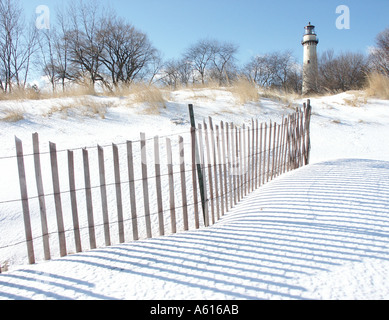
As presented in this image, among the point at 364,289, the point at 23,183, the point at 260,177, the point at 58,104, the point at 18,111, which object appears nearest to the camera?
the point at 364,289

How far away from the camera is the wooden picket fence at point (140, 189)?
8.63ft

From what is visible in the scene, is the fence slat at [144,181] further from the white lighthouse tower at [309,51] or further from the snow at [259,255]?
the white lighthouse tower at [309,51]

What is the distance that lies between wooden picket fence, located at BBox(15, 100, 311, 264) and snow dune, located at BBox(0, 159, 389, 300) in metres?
0.43

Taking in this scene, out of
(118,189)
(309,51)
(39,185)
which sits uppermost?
(309,51)

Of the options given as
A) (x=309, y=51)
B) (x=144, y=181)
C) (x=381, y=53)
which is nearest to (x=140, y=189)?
(x=144, y=181)

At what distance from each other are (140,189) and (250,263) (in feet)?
8.56

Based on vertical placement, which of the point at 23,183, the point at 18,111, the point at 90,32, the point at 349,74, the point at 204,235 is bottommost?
the point at 204,235

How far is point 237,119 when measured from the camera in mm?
9367

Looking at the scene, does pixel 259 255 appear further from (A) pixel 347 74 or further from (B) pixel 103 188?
(A) pixel 347 74

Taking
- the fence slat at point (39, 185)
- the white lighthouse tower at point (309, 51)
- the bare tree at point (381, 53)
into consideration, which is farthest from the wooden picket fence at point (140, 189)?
the white lighthouse tower at point (309, 51)

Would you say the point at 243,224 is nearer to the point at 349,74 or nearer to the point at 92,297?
the point at 92,297

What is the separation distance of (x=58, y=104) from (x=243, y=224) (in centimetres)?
846

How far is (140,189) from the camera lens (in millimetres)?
4340
